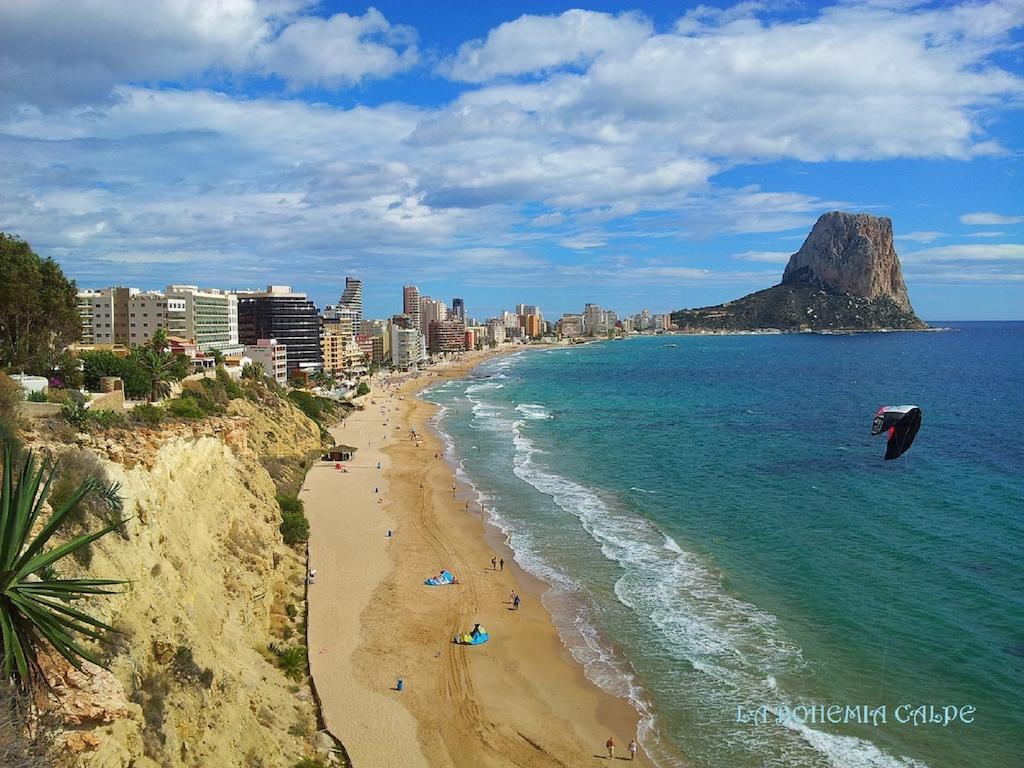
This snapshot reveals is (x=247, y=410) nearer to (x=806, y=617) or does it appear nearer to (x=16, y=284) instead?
(x=16, y=284)

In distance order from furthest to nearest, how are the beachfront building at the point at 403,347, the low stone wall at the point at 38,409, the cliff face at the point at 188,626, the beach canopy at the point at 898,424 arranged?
1. the beachfront building at the point at 403,347
2. the beach canopy at the point at 898,424
3. the low stone wall at the point at 38,409
4. the cliff face at the point at 188,626

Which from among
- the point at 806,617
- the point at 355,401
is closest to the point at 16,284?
the point at 806,617

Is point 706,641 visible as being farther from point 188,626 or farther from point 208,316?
point 208,316

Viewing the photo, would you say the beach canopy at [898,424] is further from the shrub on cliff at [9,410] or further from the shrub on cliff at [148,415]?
the shrub on cliff at [9,410]

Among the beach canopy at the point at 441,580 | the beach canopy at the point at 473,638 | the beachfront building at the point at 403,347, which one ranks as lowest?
the beach canopy at the point at 473,638

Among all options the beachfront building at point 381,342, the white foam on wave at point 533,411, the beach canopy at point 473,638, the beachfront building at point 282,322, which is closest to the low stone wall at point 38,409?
the beach canopy at point 473,638

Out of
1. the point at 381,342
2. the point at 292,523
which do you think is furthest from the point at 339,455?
the point at 381,342
